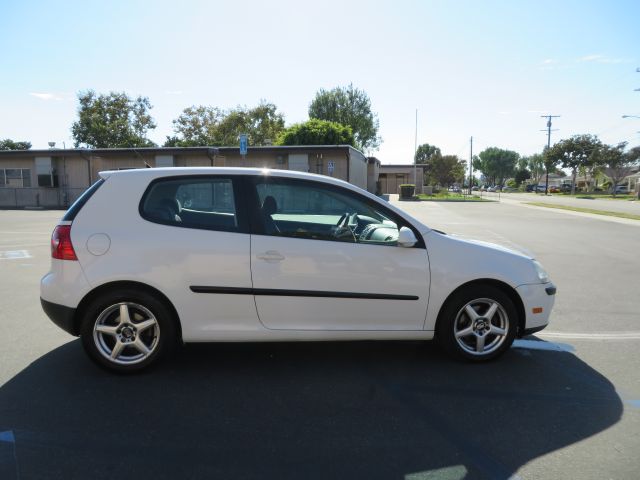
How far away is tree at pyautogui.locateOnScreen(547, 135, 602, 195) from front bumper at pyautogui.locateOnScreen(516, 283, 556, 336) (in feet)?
270

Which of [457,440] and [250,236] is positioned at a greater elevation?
[250,236]

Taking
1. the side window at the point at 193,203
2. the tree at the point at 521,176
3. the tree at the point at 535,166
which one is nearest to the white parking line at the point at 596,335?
the side window at the point at 193,203

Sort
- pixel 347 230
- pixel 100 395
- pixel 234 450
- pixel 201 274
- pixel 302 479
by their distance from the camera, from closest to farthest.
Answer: pixel 302 479, pixel 234 450, pixel 100 395, pixel 201 274, pixel 347 230

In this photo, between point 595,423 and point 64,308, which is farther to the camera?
point 64,308

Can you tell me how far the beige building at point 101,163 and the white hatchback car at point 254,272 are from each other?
24.1 m

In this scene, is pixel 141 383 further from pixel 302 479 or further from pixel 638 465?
pixel 638 465

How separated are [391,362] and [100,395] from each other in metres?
2.33

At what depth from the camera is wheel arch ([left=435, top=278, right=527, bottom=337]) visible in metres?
3.98

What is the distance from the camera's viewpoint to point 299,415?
3.22 m

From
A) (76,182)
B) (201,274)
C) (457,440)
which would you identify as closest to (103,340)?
(201,274)

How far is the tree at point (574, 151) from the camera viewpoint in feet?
253

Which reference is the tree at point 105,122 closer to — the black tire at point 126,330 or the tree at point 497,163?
the black tire at point 126,330

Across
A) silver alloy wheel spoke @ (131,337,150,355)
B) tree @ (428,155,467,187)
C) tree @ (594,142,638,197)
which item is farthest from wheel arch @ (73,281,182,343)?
tree @ (428,155,467,187)

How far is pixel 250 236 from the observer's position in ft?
12.4
